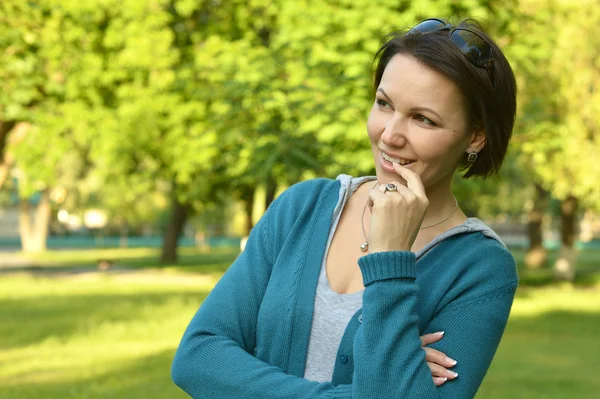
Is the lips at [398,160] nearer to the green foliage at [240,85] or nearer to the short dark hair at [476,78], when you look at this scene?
the short dark hair at [476,78]

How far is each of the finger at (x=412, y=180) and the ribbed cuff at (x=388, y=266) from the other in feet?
0.48

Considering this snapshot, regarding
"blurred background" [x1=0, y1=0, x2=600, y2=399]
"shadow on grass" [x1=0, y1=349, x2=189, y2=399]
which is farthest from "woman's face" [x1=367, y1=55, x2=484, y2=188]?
"shadow on grass" [x1=0, y1=349, x2=189, y2=399]

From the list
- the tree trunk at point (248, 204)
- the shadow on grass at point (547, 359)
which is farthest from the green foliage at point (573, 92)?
the tree trunk at point (248, 204)

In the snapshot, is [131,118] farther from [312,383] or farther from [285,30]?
[312,383]

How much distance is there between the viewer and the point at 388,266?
1.91 m

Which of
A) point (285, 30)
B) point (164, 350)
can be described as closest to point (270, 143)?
point (285, 30)

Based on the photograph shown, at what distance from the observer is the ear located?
2.10m

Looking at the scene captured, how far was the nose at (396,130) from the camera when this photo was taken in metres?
1.99

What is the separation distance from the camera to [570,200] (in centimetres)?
2817

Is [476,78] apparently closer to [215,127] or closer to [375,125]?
[375,125]

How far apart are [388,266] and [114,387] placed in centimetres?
962

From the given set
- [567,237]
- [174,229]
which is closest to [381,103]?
[567,237]

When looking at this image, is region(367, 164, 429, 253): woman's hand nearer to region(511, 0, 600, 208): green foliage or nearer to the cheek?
the cheek

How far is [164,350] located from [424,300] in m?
12.8
